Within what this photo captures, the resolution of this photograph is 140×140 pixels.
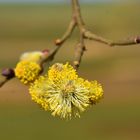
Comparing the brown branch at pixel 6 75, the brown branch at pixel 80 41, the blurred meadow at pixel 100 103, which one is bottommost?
the blurred meadow at pixel 100 103

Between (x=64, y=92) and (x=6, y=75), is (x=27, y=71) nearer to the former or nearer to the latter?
(x=6, y=75)

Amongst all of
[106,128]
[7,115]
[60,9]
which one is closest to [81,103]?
[106,128]

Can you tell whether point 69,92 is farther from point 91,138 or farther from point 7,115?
point 7,115

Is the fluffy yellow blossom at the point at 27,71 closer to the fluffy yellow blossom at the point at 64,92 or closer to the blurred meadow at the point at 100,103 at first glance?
the fluffy yellow blossom at the point at 64,92

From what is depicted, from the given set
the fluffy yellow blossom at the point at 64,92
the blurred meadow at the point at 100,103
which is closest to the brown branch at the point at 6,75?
the fluffy yellow blossom at the point at 64,92

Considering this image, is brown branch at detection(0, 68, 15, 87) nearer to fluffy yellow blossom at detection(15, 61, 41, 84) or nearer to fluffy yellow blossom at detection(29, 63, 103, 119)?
fluffy yellow blossom at detection(15, 61, 41, 84)

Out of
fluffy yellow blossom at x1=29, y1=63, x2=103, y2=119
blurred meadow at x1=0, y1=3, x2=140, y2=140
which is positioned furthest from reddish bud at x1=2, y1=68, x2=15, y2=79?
blurred meadow at x1=0, y1=3, x2=140, y2=140

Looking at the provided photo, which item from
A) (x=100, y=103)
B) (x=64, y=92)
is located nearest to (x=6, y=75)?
(x=64, y=92)
